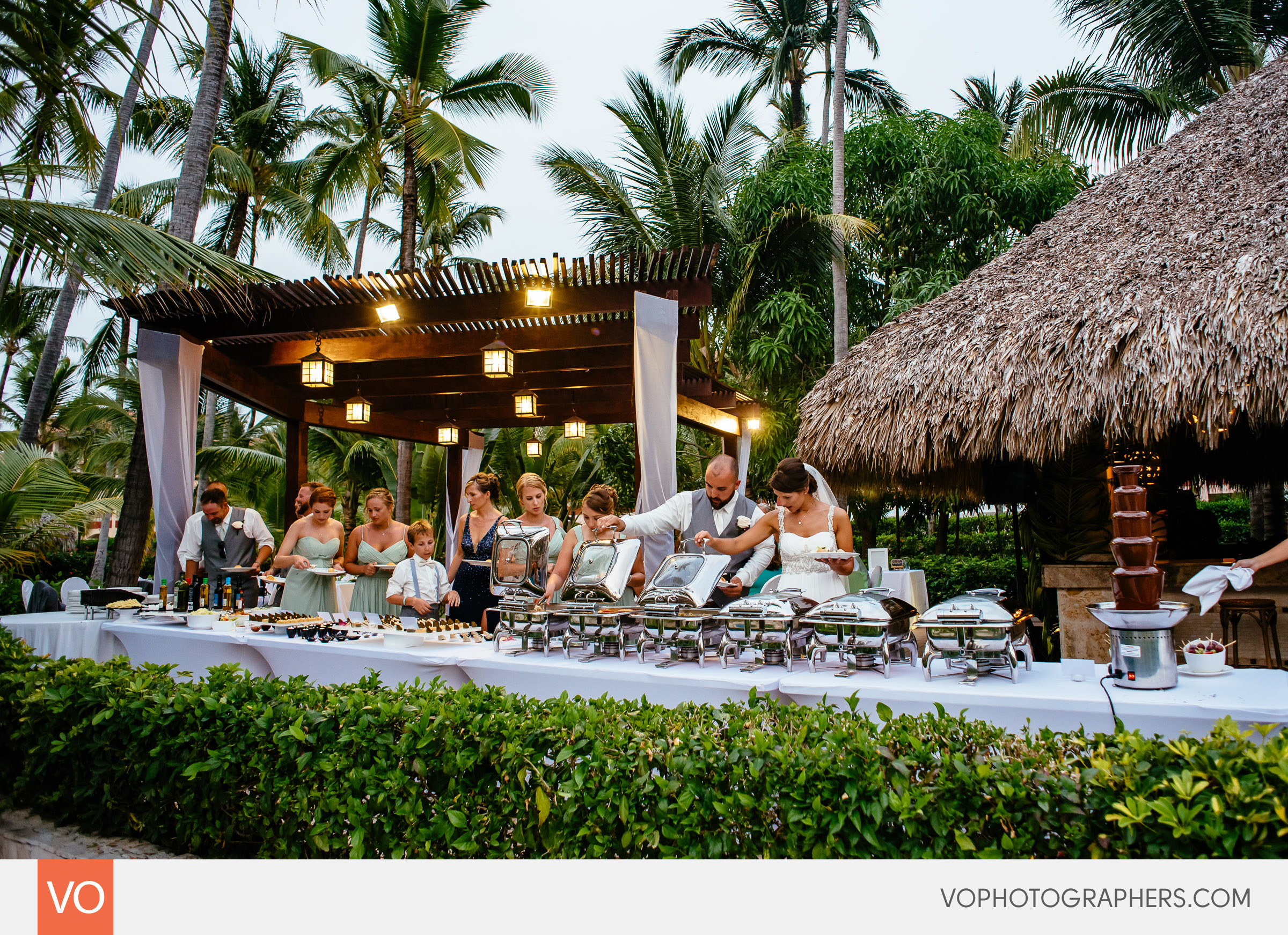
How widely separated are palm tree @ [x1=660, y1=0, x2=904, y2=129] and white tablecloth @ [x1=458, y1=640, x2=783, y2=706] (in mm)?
17510

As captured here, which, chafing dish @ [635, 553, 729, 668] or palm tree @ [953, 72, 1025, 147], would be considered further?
palm tree @ [953, 72, 1025, 147]

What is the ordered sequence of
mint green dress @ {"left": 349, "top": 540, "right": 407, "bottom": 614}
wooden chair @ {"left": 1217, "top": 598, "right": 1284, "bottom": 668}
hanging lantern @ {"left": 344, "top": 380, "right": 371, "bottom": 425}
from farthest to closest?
hanging lantern @ {"left": 344, "top": 380, "right": 371, "bottom": 425} → mint green dress @ {"left": 349, "top": 540, "right": 407, "bottom": 614} → wooden chair @ {"left": 1217, "top": 598, "right": 1284, "bottom": 668}

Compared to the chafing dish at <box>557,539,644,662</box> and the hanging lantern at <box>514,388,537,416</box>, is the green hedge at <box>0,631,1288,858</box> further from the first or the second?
the hanging lantern at <box>514,388,537,416</box>

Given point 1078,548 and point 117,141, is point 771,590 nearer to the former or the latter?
point 1078,548

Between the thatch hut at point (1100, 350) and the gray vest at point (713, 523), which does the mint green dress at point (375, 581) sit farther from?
the thatch hut at point (1100, 350)

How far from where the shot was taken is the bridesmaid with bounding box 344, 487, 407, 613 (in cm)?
614

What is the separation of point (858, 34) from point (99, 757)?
19.9 metres

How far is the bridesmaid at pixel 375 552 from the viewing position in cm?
614

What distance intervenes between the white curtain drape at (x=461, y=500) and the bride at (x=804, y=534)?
838 centimetres

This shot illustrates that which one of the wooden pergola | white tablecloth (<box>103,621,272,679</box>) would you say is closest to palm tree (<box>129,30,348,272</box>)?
the wooden pergola

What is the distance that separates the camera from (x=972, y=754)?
2.03 meters

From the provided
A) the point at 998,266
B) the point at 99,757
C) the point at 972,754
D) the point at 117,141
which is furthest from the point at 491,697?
the point at 117,141

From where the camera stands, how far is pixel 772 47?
62.7ft
